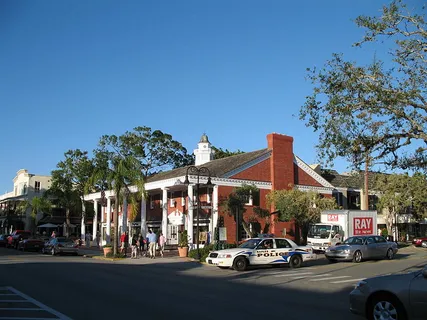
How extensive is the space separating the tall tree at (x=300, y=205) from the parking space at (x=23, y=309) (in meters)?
25.5

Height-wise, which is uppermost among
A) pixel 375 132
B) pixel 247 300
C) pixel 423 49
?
pixel 423 49

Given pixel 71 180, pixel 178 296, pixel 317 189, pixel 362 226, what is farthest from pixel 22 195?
pixel 178 296

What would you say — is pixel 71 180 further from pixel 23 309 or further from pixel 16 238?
pixel 23 309

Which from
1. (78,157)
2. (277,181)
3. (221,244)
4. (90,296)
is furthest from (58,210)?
(90,296)

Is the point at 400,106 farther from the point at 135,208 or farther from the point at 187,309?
the point at 135,208

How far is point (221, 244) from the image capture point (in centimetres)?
2783

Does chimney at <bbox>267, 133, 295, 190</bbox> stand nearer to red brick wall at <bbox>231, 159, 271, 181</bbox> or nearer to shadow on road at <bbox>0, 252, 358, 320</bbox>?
red brick wall at <bbox>231, 159, 271, 181</bbox>

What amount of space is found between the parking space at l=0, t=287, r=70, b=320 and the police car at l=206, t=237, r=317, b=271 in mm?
10858

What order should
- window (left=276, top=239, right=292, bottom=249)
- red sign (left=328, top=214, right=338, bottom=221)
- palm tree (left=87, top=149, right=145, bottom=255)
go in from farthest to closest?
red sign (left=328, top=214, right=338, bottom=221) < palm tree (left=87, top=149, right=145, bottom=255) < window (left=276, top=239, right=292, bottom=249)

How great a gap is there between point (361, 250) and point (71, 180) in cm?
3976

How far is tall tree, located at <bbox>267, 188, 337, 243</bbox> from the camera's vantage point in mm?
35094

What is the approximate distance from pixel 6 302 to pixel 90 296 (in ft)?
6.51

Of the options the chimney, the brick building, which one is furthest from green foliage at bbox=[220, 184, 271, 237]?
the chimney

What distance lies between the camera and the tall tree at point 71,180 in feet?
177
